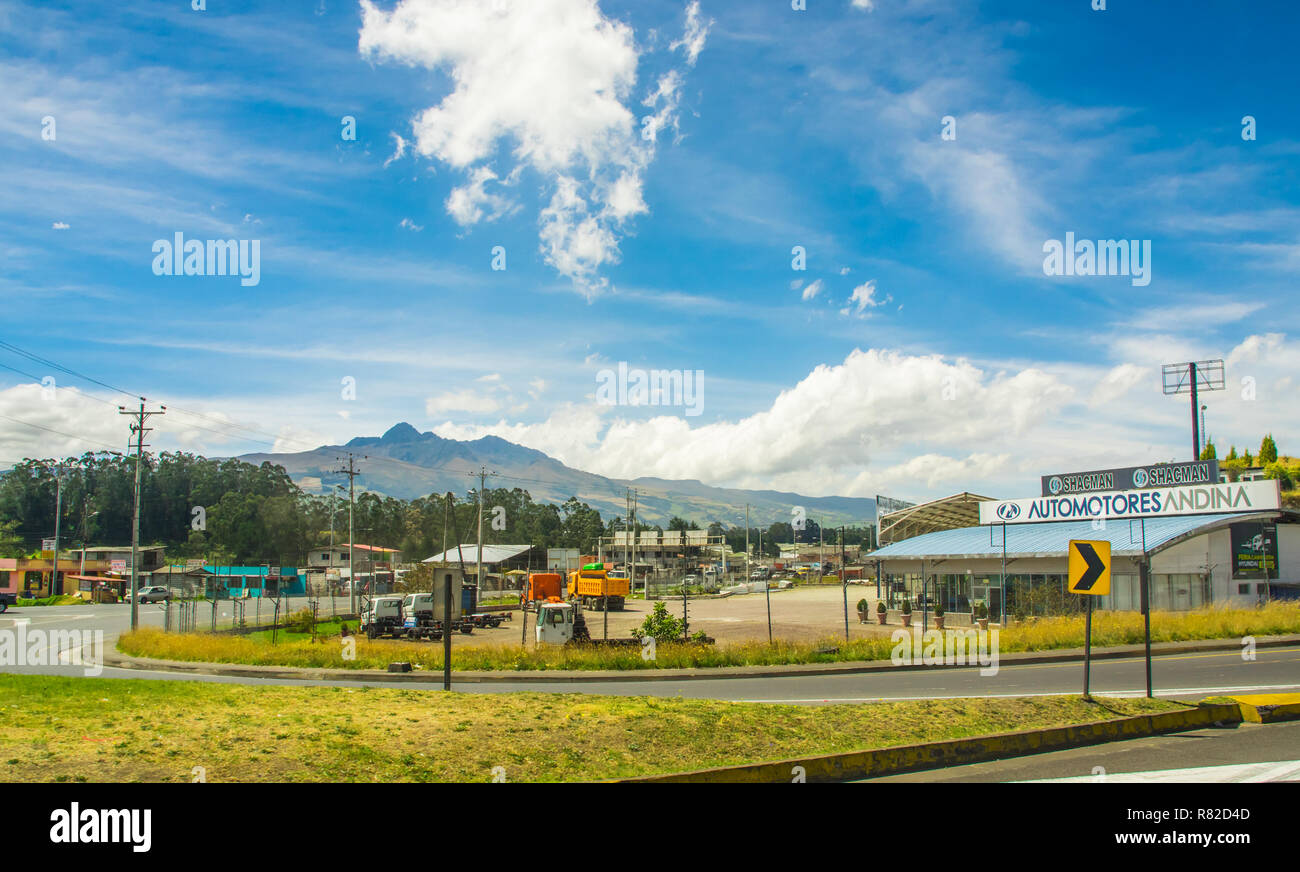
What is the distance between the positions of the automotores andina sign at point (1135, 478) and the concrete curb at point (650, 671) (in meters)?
21.5

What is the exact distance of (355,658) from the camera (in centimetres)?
2481

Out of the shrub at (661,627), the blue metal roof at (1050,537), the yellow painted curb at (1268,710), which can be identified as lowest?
the shrub at (661,627)

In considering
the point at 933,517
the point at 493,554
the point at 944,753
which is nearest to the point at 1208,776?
the point at 944,753

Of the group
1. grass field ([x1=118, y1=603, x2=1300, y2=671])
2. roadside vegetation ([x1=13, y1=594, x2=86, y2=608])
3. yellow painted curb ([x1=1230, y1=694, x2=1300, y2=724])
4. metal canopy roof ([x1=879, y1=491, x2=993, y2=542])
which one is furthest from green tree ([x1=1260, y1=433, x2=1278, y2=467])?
roadside vegetation ([x1=13, y1=594, x2=86, y2=608])

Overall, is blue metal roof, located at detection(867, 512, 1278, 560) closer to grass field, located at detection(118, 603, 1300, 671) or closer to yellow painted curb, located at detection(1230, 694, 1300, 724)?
grass field, located at detection(118, 603, 1300, 671)

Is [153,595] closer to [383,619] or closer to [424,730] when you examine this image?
[383,619]

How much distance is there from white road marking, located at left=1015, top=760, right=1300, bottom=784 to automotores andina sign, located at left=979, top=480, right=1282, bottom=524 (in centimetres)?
3080

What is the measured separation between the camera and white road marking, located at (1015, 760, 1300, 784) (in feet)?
29.9

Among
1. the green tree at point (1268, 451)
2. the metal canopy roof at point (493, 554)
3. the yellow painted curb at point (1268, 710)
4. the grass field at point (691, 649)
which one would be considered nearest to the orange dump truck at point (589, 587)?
the grass field at point (691, 649)

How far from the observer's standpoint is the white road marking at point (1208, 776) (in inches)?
359

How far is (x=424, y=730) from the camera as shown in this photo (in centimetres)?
1018

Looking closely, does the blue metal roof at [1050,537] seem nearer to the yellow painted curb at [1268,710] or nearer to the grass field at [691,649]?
the grass field at [691,649]

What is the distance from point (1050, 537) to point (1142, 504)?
482cm
